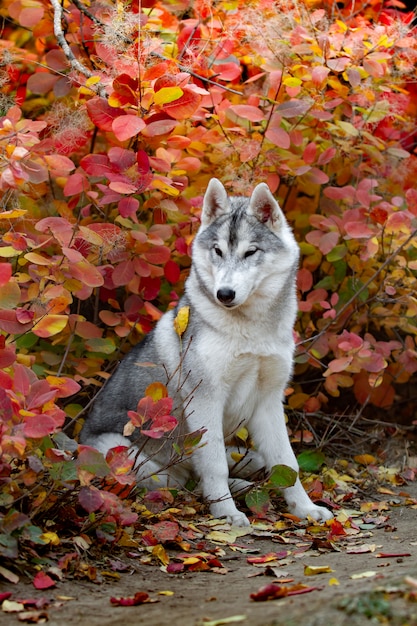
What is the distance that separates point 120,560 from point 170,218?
8.44 feet

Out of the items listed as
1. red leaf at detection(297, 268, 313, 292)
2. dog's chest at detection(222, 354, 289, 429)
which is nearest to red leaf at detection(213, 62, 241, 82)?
red leaf at detection(297, 268, 313, 292)

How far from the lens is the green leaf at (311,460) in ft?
18.4

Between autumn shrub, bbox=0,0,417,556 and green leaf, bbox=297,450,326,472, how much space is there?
0.40m

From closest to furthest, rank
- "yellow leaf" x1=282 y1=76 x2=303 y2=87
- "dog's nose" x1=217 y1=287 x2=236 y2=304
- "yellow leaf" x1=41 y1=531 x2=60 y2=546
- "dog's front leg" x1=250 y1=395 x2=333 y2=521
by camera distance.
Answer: "yellow leaf" x1=41 y1=531 x2=60 y2=546, "dog's nose" x1=217 y1=287 x2=236 y2=304, "dog's front leg" x1=250 y1=395 x2=333 y2=521, "yellow leaf" x1=282 y1=76 x2=303 y2=87

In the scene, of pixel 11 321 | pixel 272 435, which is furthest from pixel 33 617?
pixel 272 435

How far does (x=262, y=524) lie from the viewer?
451 cm

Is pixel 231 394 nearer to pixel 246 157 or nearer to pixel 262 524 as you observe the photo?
pixel 262 524

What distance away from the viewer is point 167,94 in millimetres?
4258

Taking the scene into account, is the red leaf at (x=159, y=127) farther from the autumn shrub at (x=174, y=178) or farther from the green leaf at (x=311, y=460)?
the green leaf at (x=311, y=460)

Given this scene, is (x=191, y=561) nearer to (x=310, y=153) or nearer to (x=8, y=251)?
(x=8, y=251)

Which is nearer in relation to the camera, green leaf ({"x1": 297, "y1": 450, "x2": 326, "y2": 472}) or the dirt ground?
the dirt ground

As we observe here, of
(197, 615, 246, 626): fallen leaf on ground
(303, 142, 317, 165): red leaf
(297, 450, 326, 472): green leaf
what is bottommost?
(297, 450, 326, 472): green leaf

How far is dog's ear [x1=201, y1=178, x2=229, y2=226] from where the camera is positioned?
188 inches

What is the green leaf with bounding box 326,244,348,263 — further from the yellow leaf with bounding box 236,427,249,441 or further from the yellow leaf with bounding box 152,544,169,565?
the yellow leaf with bounding box 152,544,169,565
